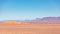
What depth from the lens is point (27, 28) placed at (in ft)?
6.27

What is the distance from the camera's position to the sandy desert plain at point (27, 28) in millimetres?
1840

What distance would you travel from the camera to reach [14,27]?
1.89m

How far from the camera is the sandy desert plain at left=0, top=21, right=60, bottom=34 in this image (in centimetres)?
184

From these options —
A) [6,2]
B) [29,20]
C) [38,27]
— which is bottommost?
Result: [38,27]

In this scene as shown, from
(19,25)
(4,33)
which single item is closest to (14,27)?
(19,25)

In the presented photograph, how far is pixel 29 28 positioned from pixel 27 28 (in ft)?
0.14

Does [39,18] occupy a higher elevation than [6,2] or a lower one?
lower

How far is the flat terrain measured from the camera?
6.03 ft

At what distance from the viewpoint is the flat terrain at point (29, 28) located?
1.84 meters

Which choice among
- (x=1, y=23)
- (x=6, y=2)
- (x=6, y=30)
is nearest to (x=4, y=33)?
(x=6, y=30)

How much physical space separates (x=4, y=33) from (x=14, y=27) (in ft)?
0.79

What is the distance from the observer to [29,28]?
1.91m

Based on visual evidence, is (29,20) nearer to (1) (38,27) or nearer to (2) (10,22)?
(1) (38,27)

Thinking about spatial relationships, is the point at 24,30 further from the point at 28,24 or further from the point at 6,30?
the point at 6,30
